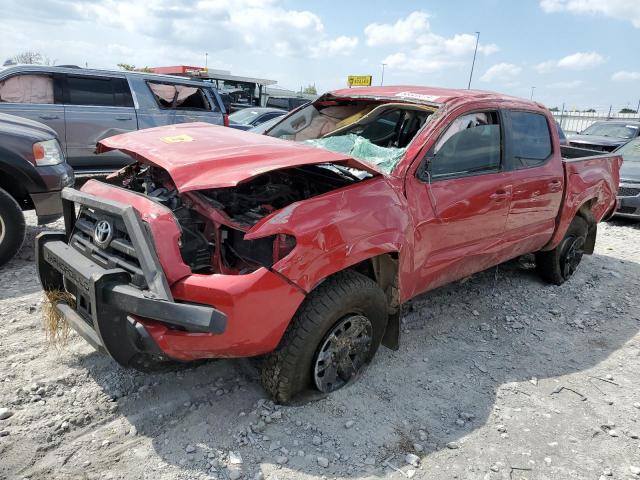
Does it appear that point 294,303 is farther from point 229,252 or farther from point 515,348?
point 515,348

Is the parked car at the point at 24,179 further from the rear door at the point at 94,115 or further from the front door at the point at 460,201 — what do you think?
the front door at the point at 460,201

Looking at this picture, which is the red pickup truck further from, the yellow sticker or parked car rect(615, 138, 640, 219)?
parked car rect(615, 138, 640, 219)

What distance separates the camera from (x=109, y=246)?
265cm

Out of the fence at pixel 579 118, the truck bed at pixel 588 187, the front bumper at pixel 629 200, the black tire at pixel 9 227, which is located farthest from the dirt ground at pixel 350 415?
the fence at pixel 579 118

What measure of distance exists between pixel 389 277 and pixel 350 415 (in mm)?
858

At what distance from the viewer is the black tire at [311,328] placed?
265 centimetres

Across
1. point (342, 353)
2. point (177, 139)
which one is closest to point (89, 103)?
point (177, 139)

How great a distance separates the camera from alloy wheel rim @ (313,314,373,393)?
2.85 m

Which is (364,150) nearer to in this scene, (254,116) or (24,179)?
(24,179)

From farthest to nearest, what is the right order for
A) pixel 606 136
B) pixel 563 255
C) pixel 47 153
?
pixel 606 136, pixel 563 255, pixel 47 153

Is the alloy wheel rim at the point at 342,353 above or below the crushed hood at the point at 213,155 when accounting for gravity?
below

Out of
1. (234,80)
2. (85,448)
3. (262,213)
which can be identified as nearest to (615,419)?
(262,213)

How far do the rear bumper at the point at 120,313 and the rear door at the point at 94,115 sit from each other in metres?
5.24

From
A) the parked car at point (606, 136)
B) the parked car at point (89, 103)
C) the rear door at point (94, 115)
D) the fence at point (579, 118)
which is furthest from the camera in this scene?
the fence at point (579, 118)
